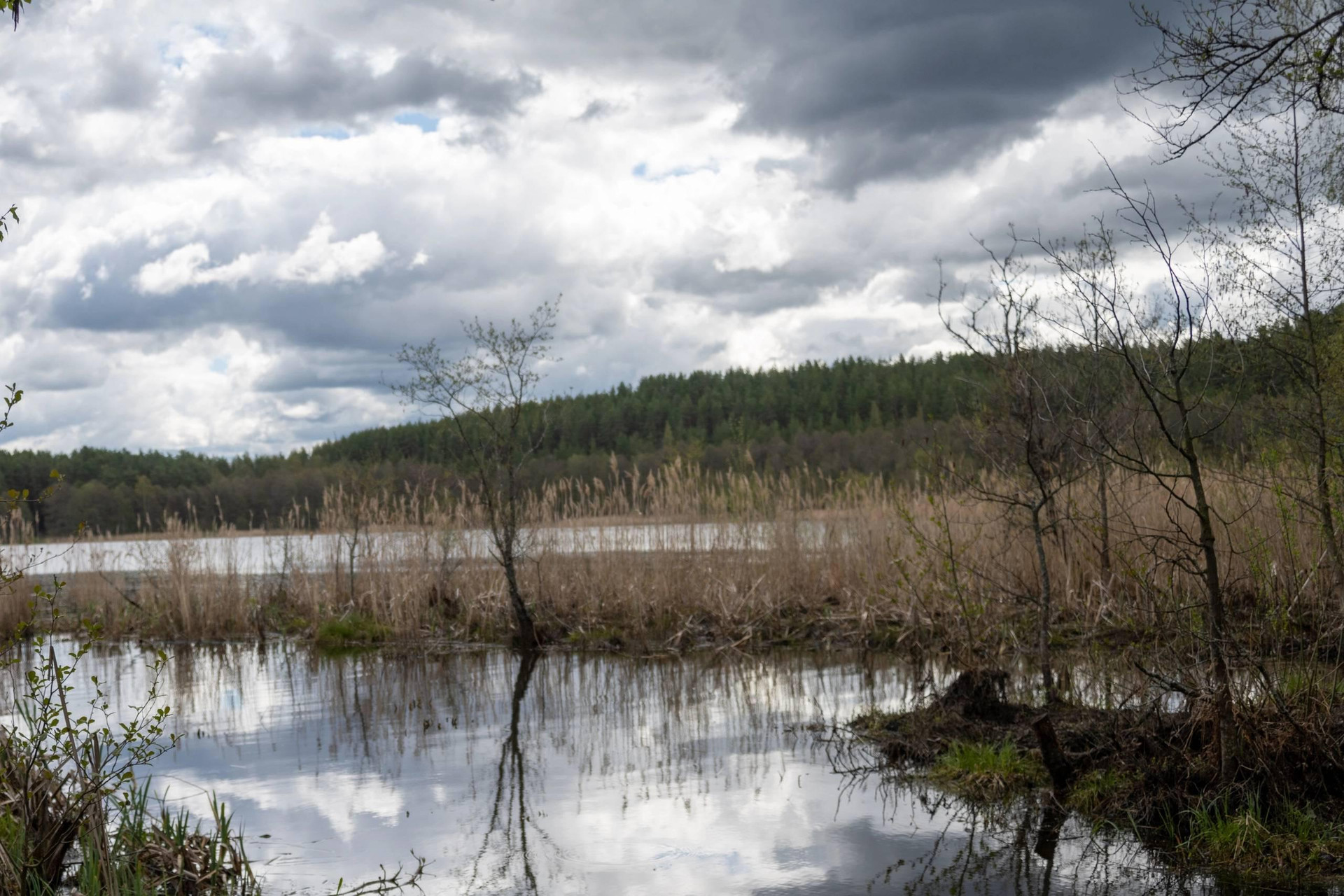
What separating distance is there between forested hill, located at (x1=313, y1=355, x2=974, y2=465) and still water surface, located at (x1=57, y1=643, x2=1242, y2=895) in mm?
58163

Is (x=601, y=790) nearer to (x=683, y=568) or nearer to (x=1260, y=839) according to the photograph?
(x=1260, y=839)

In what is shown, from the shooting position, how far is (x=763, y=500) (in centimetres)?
1392

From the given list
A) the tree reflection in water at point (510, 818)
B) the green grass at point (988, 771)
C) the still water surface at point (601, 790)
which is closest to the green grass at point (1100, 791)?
the still water surface at point (601, 790)

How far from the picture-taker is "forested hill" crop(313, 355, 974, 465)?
7600cm

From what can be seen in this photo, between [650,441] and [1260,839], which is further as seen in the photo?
[650,441]

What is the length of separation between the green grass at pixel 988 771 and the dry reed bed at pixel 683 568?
336 centimetres

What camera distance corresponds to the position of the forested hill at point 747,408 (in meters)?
76.0

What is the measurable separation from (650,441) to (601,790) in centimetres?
7193

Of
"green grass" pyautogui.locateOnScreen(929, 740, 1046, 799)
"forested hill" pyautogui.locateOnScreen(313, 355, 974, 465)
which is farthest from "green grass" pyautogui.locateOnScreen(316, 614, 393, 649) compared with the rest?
"forested hill" pyautogui.locateOnScreen(313, 355, 974, 465)

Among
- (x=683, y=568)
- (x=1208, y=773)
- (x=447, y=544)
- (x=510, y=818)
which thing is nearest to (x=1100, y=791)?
(x=1208, y=773)

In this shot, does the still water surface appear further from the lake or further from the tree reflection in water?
the lake

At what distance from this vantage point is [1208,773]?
5211 mm

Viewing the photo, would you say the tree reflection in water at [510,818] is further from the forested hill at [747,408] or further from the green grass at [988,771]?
the forested hill at [747,408]

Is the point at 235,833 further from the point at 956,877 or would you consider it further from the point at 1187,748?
the point at 1187,748
